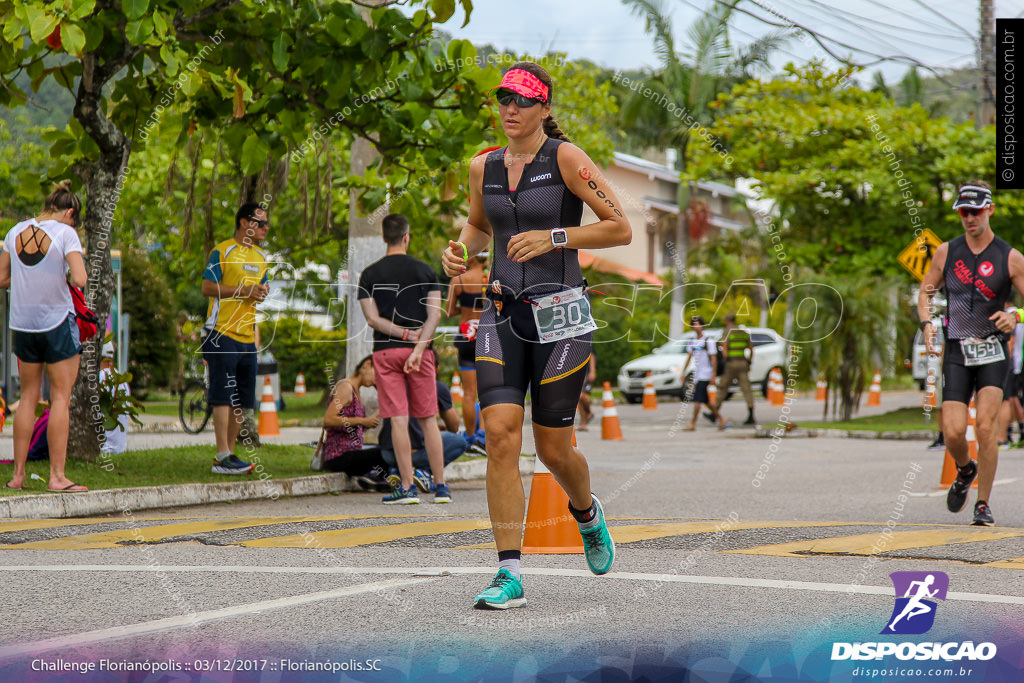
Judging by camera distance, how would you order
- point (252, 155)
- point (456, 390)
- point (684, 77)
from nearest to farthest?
1. point (252, 155)
2. point (456, 390)
3. point (684, 77)

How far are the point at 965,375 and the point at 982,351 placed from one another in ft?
0.62

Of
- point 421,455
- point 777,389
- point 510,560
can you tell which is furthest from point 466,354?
point 777,389

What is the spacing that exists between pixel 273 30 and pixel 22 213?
26034 millimetres

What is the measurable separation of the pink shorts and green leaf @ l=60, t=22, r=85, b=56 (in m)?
3.00

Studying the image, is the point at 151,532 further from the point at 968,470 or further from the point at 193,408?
the point at 193,408

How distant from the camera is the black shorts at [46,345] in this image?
7941 millimetres

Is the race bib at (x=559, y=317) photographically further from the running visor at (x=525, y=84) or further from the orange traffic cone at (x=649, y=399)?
the orange traffic cone at (x=649, y=399)

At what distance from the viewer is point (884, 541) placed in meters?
6.36

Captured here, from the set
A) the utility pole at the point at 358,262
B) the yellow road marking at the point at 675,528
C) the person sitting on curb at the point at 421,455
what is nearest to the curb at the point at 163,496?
the person sitting on curb at the point at 421,455

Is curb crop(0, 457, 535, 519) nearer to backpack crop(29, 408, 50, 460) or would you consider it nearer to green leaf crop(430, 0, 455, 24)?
backpack crop(29, 408, 50, 460)

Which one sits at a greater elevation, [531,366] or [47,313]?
[47,313]

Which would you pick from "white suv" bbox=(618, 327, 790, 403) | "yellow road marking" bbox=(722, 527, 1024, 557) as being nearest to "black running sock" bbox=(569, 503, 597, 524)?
"yellow road marking" bbox=(722, 527, 1024, 557)

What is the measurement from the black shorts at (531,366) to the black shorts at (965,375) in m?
3.72

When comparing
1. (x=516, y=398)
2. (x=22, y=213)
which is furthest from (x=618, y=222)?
(x=22, y=213)
